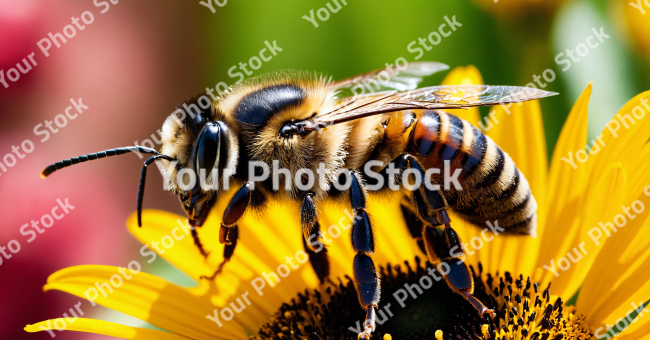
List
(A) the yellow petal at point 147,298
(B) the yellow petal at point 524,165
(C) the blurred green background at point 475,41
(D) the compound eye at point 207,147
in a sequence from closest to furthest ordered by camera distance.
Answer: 1. (D) the compound eye at point 207,147
2. (A) the yellow petal at point 147,298
3. (B) the yellow petal at point 524,165
4. (C) the blurred green background at point 475,41

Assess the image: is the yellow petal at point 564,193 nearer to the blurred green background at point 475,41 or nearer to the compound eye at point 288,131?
the blurred green background at point 475,41

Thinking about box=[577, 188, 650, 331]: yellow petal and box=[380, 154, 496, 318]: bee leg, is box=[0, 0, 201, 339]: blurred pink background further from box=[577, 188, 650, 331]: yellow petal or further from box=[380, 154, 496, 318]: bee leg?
box=[577, 188, 650, 331]: yellow petal

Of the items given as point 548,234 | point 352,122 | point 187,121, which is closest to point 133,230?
point 187,121

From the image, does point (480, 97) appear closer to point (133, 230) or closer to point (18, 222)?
point (133, 230)

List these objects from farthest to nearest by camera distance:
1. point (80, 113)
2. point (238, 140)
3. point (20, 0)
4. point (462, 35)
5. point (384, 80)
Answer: point (80, 113) < point (20, 0) < point (462, 35) < point (384, 80) < point (238, 140)

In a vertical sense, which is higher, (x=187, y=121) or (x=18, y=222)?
(x=18, y=222)

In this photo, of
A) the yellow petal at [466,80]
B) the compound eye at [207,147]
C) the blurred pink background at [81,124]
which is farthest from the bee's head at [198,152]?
the blurred pink background at [81,124]
